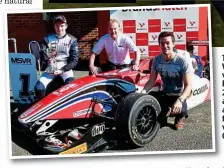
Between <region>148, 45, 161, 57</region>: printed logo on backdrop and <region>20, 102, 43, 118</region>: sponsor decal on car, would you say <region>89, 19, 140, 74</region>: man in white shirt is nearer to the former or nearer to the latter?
<region>148, 45, 161, 57</region>: printed logo on backdrop

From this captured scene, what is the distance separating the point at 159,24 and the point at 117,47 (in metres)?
0.38

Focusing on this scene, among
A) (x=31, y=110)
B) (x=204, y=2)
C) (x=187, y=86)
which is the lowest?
(x=31, y=110)

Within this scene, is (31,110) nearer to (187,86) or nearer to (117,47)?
(117,47)

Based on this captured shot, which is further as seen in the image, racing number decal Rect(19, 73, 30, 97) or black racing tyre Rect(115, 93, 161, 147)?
racing number decal Rect(19, 73, 30, 97)

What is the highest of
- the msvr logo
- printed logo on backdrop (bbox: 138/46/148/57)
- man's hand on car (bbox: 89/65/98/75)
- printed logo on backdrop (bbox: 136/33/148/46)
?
printed logo on backdrop (bbox: 136/33/148/46)

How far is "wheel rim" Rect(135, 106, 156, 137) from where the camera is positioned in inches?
124

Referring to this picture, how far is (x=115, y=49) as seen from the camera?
3.25 m

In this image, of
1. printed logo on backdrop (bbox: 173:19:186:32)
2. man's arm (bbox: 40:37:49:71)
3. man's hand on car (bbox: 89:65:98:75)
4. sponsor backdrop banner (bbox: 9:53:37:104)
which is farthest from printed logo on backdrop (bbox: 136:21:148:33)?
sponsor backdrop banner (bbox: 9:53:37:104)

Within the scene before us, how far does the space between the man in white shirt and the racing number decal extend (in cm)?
51

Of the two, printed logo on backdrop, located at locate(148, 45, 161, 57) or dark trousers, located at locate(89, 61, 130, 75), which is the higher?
printed logo on backdrop, located at locate(148, 45, 161, 57)

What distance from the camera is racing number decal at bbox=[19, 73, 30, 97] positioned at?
10.5ft

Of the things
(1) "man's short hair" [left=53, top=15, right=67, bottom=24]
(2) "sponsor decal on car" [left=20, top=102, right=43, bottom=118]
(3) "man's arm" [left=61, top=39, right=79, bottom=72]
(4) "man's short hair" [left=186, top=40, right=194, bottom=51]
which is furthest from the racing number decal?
(4) "man's short hair" [left=186, top=40, right=194, bottom=51]

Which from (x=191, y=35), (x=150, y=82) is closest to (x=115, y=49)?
(x=150, y=82)

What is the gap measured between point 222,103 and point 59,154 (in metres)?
1.33
